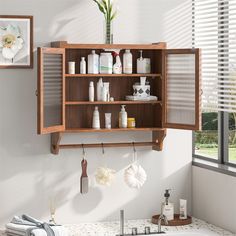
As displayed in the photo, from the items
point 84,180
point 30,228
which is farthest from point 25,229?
point 84,180

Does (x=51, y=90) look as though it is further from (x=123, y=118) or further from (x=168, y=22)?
(x=168, y=22)

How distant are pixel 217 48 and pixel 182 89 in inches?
16.6

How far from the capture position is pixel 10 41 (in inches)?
173

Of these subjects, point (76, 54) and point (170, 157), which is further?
point (170, 157)

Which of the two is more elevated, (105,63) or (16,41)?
(16,41)

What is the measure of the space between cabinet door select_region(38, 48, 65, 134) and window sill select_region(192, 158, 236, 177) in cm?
107

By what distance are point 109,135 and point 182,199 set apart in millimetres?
717

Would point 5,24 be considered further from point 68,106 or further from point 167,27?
point 167,27

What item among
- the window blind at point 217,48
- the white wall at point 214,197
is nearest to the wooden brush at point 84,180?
the white wall at point 214,197

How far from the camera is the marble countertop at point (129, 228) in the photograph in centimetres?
433

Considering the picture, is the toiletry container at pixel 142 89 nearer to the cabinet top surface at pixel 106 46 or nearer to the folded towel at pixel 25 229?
the cabinet top surface at pixel 106 46

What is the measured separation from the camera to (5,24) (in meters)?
4.38

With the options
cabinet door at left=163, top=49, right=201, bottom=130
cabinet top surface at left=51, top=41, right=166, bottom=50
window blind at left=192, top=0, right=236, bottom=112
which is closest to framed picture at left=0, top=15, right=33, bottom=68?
cabinet top surface at left=51, top=41, right=166, bottom=50

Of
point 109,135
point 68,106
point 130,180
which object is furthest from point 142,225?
point 68,106
